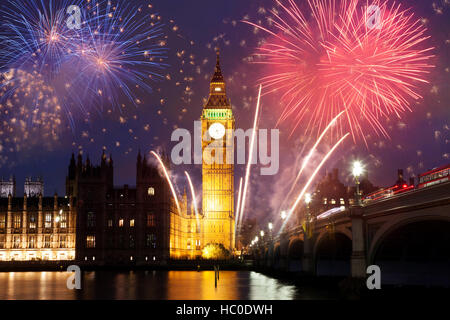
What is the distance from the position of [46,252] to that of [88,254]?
19633mm

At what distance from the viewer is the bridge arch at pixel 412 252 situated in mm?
40750

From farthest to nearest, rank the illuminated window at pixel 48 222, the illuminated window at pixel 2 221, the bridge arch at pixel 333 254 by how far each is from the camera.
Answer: the illuminated window at pixel 48 222 < the illuminated window at pixel 2 221 < the bridge arch at pixel 333 254

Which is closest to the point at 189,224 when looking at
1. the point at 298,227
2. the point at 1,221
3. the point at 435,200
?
the point at 1,221

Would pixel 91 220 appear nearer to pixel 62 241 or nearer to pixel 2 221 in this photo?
pixel 62 241

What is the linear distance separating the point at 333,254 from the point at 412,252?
2608 centimetres

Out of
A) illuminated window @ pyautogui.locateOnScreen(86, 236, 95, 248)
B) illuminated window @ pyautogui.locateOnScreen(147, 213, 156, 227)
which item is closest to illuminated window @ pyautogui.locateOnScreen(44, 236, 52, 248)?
illuminated window @ pyautogui.locateOnScreen(86, 236, 95, 248)

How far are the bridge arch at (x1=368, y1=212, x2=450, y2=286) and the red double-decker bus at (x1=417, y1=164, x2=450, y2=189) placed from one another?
111 inches

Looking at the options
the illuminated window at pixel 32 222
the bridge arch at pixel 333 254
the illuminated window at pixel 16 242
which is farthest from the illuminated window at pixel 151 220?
the bridge arch at pixel 333 254

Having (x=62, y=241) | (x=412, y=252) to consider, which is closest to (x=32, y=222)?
(x=62, y=241)

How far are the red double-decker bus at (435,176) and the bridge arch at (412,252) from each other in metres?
2.82

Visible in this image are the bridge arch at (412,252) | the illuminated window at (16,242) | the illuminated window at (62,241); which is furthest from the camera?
the illuminated window at (62,241)

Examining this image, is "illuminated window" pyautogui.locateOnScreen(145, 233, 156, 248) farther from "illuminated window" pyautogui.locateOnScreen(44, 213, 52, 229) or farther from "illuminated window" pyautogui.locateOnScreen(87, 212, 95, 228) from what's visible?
"illuminated window" pyautogui.locateOnScreen(44, 213, 52, 229)

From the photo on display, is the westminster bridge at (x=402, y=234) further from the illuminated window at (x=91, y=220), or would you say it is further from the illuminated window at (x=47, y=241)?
the illuminated window at (x=47, y=241)

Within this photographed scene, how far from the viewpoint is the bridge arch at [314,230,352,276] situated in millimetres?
63906
